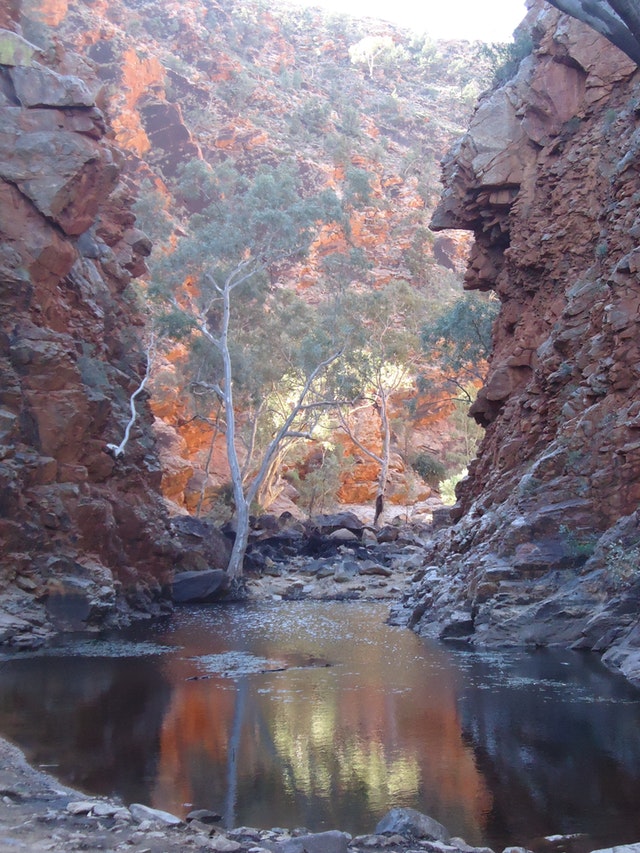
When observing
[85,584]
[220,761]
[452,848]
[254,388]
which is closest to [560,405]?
[85,584]

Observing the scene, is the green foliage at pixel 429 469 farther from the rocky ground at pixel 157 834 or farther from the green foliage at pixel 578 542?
the rocky ground at pixel 157 834

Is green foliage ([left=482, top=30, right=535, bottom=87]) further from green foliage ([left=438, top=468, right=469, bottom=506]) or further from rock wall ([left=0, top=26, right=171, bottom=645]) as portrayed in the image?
green foliage ([left=438, top=468, right=469, bottom=506])

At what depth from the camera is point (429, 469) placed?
50.1 meters

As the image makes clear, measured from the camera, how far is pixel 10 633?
14.1 meters

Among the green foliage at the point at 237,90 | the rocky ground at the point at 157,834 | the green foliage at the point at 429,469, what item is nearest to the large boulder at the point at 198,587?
the rocky ground at the point at 157,834

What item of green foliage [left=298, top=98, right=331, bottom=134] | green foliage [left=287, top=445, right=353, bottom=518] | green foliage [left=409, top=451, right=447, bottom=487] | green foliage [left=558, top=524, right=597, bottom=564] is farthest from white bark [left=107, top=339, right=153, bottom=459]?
green foliage [left=298, top=98, right=331, bottom=134]

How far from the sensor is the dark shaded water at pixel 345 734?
551 centimetres

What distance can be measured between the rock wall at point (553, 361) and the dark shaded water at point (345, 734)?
137 centimetres

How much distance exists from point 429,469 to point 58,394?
35339 millimetres

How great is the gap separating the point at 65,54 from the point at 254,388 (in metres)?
16.0

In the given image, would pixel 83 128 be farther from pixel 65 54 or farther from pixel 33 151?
pixel 65 54

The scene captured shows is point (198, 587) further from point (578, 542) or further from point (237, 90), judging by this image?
point (237, 90)

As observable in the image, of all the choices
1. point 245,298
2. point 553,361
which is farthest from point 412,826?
point 245,298

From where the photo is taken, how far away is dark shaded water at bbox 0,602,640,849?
551 centimetres
